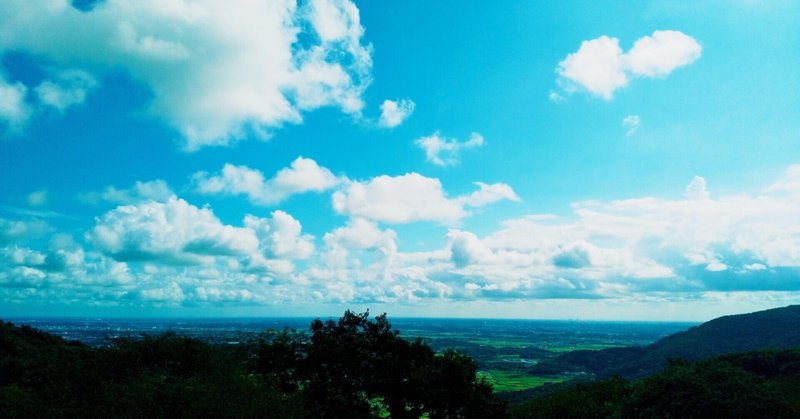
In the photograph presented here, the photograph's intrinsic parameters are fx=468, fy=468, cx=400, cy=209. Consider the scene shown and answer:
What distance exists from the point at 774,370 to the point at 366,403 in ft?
213

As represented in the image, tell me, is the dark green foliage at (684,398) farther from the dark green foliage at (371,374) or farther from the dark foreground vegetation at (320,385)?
the dark green foliage at (371,374)

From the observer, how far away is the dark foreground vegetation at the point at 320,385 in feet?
96.5

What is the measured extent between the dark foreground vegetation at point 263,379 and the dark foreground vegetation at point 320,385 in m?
0.10

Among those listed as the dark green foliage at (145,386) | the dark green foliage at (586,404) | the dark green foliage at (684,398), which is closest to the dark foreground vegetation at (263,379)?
the dark green foliage at (145,386)

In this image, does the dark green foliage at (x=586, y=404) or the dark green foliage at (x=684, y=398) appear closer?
the dark green foliage at (x=684, y=398)

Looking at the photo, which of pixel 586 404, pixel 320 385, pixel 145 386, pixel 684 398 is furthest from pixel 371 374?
pixel 684 398

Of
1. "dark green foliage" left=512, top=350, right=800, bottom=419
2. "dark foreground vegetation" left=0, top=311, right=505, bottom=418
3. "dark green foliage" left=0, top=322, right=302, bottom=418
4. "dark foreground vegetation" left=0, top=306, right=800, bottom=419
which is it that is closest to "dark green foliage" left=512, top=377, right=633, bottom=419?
"dark green foliage" left=512, top=350, right=800, bottom=419

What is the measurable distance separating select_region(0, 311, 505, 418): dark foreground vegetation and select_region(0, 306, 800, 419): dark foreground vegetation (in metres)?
0.10

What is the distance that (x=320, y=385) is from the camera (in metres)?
44.0

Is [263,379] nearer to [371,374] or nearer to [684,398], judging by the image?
[371,374]

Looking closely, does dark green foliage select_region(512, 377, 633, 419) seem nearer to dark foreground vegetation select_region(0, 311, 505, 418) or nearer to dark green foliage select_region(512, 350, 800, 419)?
dark green foliage select_region(512, 350, 800, 419)

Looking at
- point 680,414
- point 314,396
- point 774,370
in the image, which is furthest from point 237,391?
point 774,370

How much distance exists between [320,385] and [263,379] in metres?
5.61

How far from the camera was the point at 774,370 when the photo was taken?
69.7m
